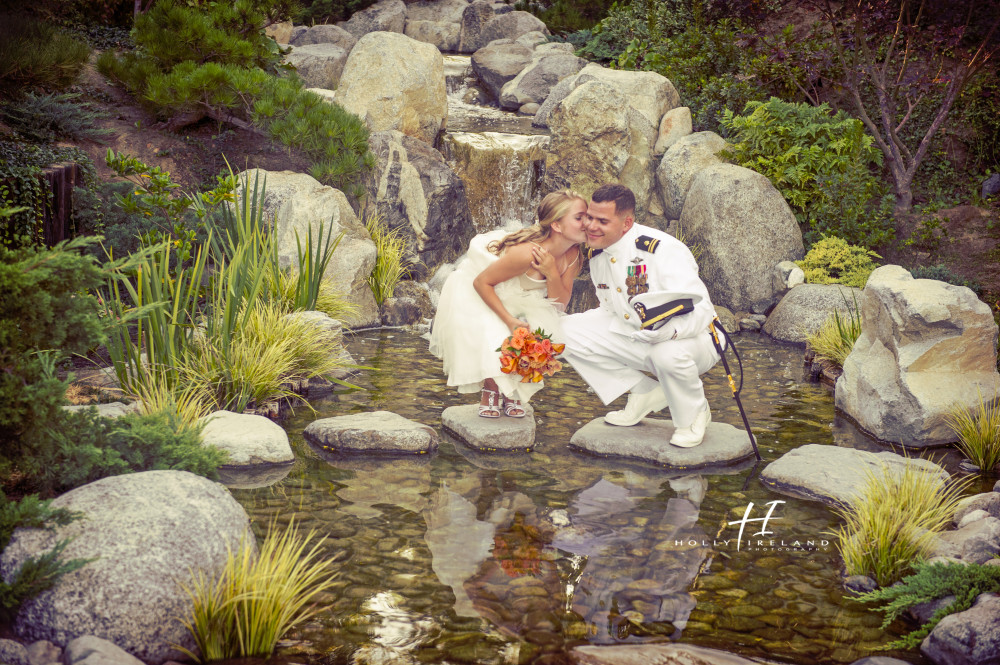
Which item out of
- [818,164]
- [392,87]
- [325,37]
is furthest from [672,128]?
[325,37]

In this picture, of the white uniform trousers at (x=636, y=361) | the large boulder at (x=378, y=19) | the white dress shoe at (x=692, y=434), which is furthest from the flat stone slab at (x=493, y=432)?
the large boulder at (x=378, y=19)

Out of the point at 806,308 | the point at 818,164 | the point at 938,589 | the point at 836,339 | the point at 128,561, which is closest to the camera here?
the point at 128,561

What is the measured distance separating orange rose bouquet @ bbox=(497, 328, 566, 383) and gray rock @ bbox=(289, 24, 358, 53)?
13.3m

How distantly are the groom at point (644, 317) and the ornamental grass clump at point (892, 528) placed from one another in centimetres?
133

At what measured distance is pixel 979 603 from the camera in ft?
11.1

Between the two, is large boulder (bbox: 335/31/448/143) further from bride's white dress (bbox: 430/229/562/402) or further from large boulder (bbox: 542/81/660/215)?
bride's white dress (bbox: 430/229/562/402)

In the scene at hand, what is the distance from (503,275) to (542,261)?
0.27 meters

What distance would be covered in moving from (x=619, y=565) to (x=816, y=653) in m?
0.98

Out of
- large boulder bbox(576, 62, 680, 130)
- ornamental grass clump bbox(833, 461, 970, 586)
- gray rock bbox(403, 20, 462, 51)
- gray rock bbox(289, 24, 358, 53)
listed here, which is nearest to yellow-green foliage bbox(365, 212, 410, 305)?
large boulder bbox(576, 62, 680, 130)

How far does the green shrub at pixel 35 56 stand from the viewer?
348 inches

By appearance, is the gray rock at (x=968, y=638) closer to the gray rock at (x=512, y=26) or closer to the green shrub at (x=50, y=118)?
the green shrub at (x=50, y=118)

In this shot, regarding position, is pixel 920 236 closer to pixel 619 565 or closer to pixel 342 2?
pixel 619 565

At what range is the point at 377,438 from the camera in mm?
5355

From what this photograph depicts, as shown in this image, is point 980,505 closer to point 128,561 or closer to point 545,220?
point 545,220
